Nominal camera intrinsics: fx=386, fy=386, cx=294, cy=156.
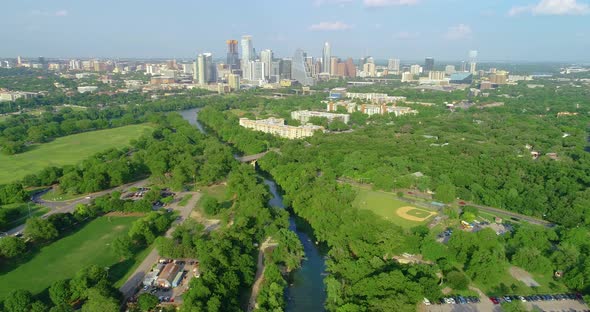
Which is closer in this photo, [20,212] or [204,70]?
[20,212]

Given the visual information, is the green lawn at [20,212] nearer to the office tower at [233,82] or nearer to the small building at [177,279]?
the small building at [177,279]

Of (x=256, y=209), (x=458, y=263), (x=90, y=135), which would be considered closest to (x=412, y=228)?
(x=458, y=263)

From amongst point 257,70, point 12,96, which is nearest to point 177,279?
point 12,96

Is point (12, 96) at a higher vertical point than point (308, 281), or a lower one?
higher

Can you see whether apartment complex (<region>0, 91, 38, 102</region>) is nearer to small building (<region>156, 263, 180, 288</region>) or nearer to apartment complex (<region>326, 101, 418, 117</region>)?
apartment complex (<region>326, 101, 418, 117</region>)

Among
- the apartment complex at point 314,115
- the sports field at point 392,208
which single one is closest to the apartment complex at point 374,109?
the apartment complex at point 314,115

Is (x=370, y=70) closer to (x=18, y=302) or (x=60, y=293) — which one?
(x=60, y=293)
